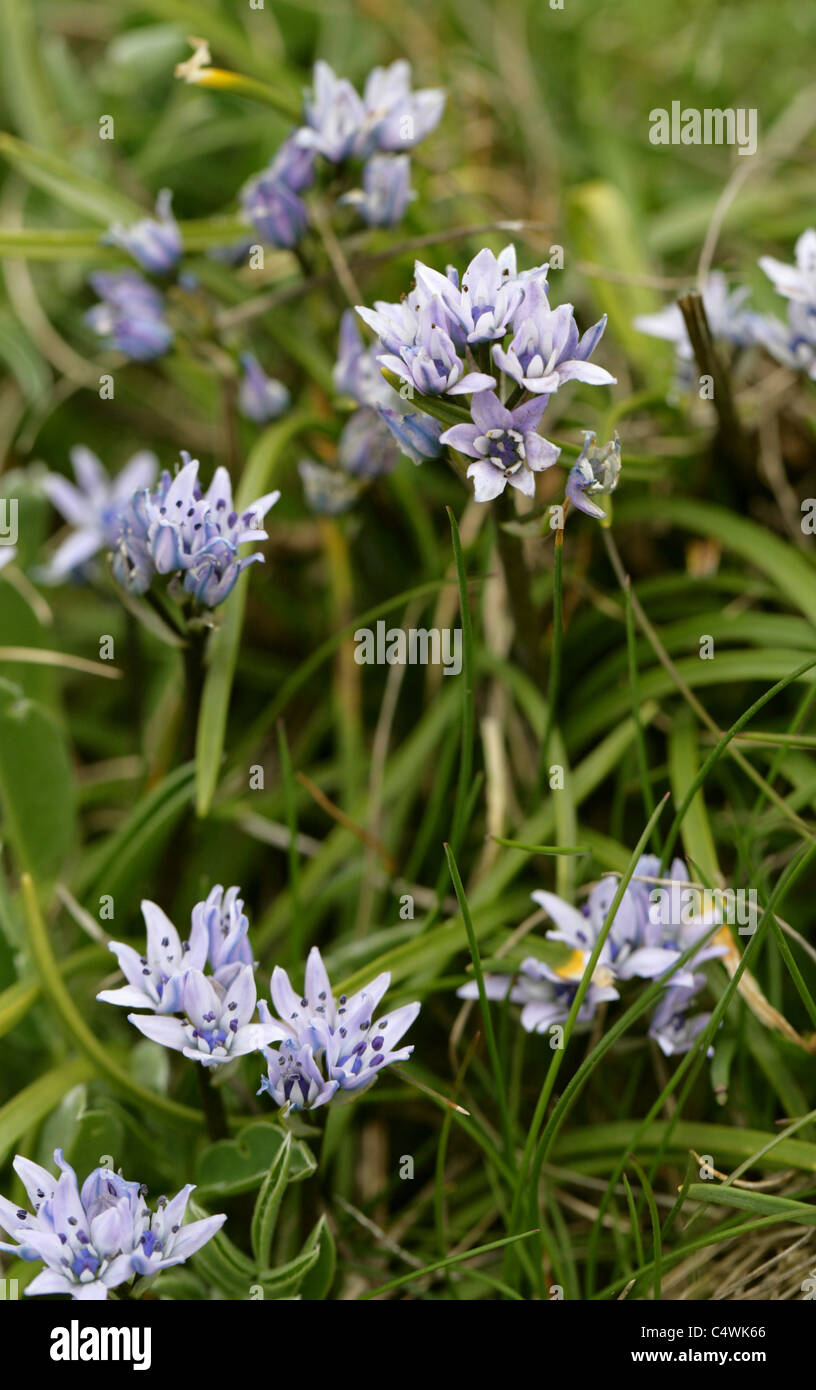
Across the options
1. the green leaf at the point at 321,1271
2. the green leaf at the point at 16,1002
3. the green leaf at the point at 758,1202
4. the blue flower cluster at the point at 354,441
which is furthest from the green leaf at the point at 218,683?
the green leaf at the point at 758,1202

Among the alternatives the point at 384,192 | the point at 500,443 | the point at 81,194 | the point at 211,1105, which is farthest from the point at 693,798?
the point at 81,194

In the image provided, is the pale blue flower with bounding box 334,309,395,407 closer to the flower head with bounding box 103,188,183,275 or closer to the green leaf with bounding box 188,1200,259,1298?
the flower head with bounding box 103,188,183,275

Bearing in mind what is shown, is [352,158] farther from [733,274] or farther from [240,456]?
[733,274]

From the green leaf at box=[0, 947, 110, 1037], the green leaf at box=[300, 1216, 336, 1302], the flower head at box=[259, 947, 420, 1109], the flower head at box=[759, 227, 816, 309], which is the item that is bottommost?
the green leaf at box=[300, 1216, 336, 1302]

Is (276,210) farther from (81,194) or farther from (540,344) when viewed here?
(540,344)

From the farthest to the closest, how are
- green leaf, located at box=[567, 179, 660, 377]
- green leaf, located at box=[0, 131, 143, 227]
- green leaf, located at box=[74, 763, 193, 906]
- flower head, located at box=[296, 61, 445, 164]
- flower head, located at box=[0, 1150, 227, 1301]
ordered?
green leaf, located at box=[567, 179, 660, 377] < green leaf, located at box=[0, 131, 143, 227] < flower head, located at box=[296, 61, 445, 164] < green leaf, located at box=[74, 763, 193, 906] < flower head, located at box=[0, 1150, 227, 1301]

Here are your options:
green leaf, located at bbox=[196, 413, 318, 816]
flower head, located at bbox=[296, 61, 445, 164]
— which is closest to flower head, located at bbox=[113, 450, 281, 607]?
green leaf, located at bbox=[196, 413, 318, 816]
